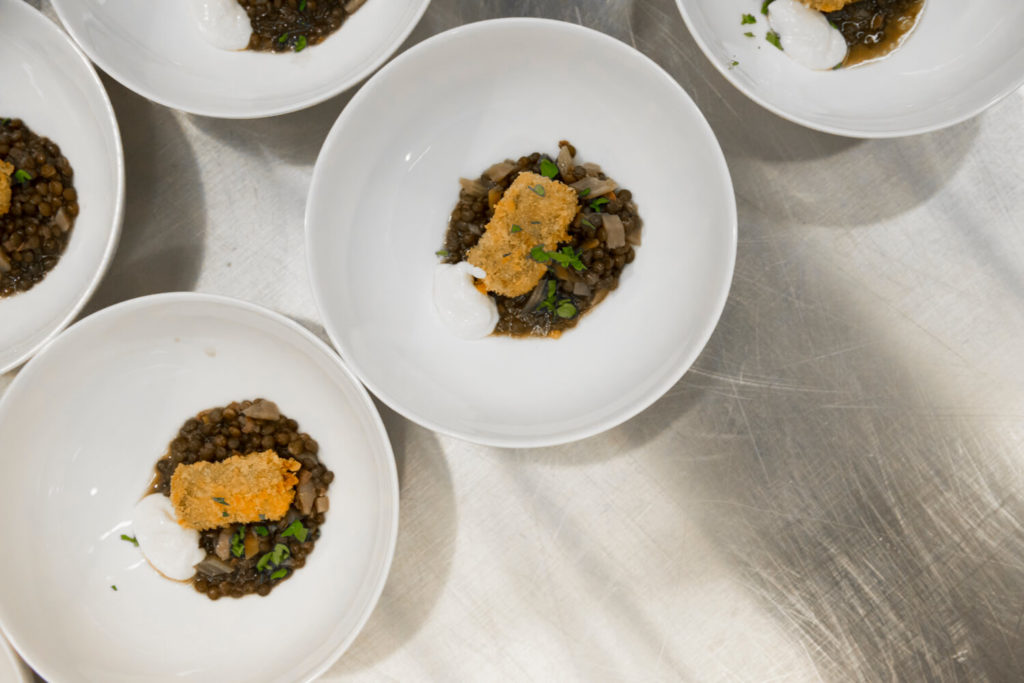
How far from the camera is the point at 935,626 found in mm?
2125

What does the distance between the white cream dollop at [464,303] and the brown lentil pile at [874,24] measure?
120 centimetres

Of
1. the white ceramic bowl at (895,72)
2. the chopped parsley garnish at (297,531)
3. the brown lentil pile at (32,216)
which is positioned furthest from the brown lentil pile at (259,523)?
the white ceramic bowl at (895,72)

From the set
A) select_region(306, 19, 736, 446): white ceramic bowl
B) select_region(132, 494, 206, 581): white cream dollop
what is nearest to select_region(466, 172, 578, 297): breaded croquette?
select_region(306, 19, 736, 446): white ceramic bowl

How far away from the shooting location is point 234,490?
1866 millimetres

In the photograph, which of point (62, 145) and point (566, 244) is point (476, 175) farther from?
point (62, 145)

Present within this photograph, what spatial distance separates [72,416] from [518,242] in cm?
132

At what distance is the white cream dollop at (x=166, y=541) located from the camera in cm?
194

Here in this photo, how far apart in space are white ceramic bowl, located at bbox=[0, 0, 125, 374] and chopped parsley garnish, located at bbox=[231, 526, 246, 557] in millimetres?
700

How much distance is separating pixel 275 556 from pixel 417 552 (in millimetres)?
396

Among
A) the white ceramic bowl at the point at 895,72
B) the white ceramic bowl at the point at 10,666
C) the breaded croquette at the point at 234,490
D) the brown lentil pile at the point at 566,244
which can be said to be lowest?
the white ceramic bowl at the point at 10,666

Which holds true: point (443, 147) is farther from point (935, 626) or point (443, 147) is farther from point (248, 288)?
point (935, 626)

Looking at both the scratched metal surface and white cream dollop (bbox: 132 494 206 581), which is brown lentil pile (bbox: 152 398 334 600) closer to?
white cream dollop (bbox: 132 494 206 581)

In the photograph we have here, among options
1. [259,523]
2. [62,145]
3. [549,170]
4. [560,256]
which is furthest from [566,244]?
[62,145]

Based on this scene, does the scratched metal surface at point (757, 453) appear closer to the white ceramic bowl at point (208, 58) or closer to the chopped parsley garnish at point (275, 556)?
the white ceramic bowl at point (208, 58)
